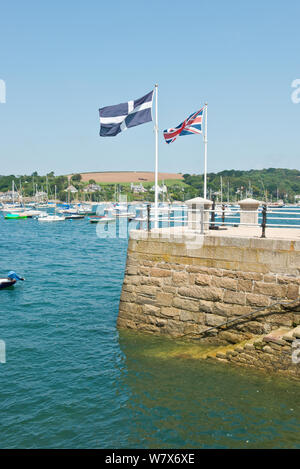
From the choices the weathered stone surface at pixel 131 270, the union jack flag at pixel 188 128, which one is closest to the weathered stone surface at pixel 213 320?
the weathered stone surface at pixel 131 270

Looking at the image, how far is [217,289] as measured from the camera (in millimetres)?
11797

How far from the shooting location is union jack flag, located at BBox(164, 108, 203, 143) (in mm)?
16312

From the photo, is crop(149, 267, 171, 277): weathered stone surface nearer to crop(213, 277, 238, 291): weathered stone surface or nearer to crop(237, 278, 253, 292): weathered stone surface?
crop(213, 277, 238, 291): weathered stone surface

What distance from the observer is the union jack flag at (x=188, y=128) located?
1631 cm

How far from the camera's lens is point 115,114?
1566 centimetres

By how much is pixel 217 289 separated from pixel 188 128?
295 inches

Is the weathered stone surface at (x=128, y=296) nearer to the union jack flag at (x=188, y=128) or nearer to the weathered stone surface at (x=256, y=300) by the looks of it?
the weathered stone surface at (x=256, y=300)

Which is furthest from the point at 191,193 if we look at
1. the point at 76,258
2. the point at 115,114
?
the point at 115,114

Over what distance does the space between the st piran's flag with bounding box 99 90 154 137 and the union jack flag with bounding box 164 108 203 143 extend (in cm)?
141

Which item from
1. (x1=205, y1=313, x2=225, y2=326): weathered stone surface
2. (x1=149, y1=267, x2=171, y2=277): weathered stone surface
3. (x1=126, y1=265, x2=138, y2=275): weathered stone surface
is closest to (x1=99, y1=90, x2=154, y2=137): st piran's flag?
(x1=126, y1=265, x2=138, y2=275): weathered stone surface

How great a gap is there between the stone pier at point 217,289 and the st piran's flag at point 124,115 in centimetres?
476
